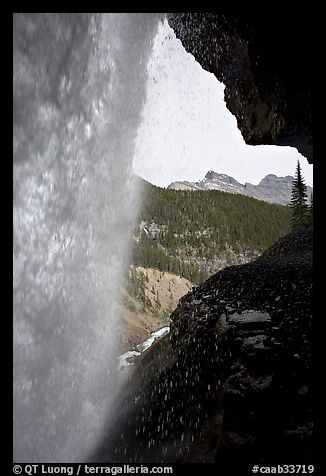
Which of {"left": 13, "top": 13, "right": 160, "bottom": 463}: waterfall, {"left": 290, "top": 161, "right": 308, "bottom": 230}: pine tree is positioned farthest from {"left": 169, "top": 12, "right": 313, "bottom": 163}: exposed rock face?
{"left": 290, "top": 161, "right": 308, "bottom": 230}: pine tree

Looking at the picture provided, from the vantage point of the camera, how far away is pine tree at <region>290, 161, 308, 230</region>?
3244 cm

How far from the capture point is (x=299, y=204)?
111 feet

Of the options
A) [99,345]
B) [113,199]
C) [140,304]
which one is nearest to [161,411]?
[99,345]

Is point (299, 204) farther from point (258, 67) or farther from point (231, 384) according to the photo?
point (231, 384)

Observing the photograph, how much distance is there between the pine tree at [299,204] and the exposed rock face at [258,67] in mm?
19816

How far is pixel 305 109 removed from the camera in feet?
34.1

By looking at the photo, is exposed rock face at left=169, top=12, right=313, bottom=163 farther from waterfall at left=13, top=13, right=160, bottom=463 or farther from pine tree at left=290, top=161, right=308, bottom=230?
pine tree at left=290, top=161, right=308, bottom=230

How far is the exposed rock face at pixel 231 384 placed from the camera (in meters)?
5.42

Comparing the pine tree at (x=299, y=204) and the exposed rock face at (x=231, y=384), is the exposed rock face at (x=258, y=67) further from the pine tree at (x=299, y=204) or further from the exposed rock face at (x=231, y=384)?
the pine tree at (x=299, y=204)

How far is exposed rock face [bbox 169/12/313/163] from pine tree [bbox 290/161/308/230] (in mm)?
19816

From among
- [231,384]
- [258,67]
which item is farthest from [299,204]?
[231,384]

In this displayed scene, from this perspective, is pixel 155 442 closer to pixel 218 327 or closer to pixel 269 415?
pixel 218 327

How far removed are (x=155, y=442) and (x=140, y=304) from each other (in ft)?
128

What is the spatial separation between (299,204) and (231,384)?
102 feet
